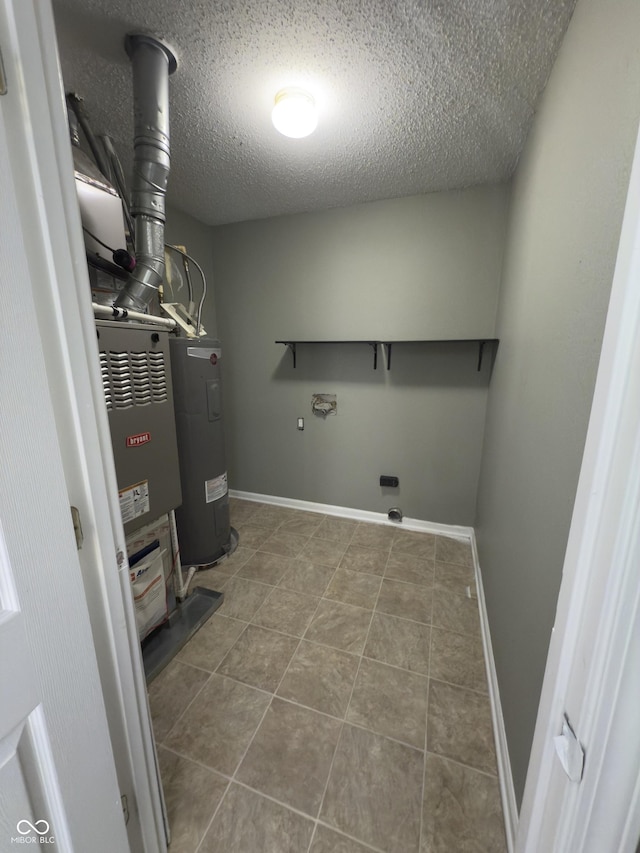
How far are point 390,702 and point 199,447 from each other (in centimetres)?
161

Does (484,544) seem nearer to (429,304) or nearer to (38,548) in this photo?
(429,304)

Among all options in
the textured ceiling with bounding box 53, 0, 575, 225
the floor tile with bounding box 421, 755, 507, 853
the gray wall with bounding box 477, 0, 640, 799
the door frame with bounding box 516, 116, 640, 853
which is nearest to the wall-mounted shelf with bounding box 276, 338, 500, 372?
the gray wall with bounding box 477, 0, 640, 799

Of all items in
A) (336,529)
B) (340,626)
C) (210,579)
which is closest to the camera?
(340,626)

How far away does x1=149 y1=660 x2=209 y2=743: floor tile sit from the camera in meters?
1.29

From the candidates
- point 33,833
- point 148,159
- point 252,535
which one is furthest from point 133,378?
point 252,535

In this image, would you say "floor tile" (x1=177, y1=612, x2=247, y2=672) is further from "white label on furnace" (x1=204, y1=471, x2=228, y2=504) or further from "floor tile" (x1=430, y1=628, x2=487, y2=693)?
"floor tile" (x1=430, y1=628, x2=487, y2=693)

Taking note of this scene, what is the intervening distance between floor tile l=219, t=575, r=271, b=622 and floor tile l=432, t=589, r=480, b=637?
1.00 m

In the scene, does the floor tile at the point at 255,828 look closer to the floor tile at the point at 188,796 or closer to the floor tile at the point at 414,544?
the floor tile at the point at 188,796

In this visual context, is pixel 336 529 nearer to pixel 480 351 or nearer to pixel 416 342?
pixel 416 342

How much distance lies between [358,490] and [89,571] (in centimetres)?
233

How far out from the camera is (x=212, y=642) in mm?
1640

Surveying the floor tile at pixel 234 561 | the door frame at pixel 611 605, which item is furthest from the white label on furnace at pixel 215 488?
the door frame at pixel 611 605

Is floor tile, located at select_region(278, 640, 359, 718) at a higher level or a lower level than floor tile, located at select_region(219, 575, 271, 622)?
lower

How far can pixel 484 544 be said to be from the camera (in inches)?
76.9
